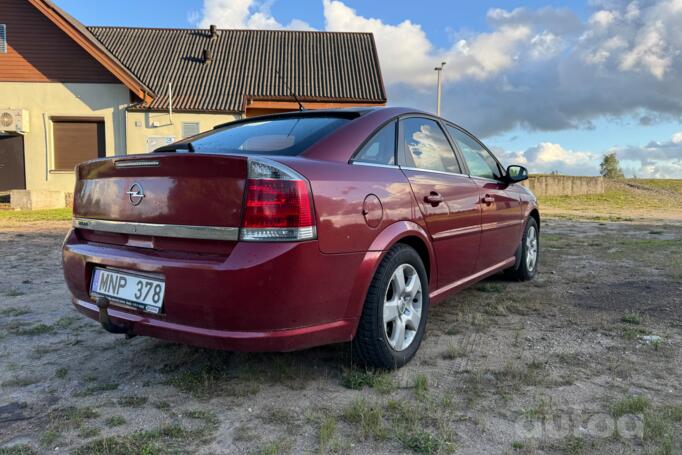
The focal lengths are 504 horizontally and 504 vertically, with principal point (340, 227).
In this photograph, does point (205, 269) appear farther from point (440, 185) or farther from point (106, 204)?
point (440, 185)

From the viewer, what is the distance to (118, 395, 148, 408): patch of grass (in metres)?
2.39

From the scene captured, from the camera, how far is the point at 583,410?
2.31 m

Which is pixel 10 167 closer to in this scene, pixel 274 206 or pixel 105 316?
pixel 105 316

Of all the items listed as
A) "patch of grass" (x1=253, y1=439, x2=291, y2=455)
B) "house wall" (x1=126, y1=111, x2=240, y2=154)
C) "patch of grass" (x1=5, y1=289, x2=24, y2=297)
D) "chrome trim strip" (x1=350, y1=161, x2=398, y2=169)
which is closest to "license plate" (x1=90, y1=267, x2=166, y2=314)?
"patch of grass" (x1=253, y1=439, x2=291, y2=455)

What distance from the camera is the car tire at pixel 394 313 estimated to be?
257 centimetres

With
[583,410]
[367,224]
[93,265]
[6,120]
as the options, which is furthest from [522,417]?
[6,120]

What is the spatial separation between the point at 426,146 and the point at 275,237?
1.67 metres

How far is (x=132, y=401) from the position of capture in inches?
95.4

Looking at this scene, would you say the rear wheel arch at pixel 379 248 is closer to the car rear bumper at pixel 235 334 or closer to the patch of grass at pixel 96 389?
the car rear bumper at pixel 235 334

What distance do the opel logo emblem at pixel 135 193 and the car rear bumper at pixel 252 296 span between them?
245mm

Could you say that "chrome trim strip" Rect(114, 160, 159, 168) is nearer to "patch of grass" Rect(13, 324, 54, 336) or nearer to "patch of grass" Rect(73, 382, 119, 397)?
"patch of grass" Rect(73, 382, 119, 397)

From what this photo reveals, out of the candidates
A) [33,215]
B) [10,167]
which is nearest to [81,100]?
[10,167]

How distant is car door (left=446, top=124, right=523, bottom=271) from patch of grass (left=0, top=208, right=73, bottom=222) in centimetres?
1024

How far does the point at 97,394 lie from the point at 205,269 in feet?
3.15
